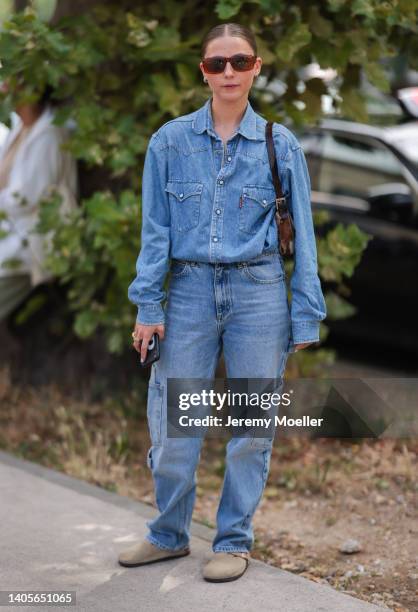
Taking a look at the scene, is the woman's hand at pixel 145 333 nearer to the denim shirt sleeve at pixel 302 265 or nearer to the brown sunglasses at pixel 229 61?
the denim shirt sleeve at pixel 302 265

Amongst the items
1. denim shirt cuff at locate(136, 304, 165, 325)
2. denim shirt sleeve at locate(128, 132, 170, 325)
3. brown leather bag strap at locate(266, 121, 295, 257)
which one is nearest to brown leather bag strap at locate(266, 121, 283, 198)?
brown leather bag strap at locate(266, 121, 295, 257)

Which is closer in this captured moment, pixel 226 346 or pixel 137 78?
pixel 226 346

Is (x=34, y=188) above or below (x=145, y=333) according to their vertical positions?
above

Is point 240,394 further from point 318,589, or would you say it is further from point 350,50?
point 350,50

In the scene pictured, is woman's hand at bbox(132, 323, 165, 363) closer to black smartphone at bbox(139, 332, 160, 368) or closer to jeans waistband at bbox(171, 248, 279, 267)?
black smartphone at bbox(139, 332, 160, 368)

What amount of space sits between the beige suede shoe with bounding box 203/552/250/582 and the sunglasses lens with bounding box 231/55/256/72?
63.5 inches

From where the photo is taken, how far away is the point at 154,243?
136 inches

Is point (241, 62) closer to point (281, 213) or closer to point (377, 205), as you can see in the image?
point (281, 213)

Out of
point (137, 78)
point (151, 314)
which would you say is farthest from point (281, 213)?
point (137, 78)

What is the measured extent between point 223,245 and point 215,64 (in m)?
0.56

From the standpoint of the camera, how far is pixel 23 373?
246 inches

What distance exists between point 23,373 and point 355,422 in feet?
7.47

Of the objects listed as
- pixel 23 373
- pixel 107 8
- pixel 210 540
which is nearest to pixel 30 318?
pixel 23 373

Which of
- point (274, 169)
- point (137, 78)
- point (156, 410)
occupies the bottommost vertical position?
point (156, 410)
